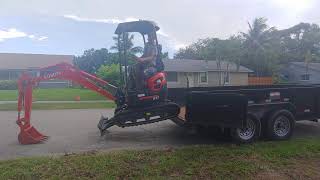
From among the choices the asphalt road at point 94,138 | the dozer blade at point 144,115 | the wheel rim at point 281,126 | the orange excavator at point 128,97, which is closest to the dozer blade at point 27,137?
the orange excavator at point 128,97

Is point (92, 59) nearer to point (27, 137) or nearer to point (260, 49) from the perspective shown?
point (260, 49)

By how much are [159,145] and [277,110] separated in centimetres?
314

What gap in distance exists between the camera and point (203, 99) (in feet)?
30.7

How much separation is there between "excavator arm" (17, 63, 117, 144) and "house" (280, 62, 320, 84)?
4134 cm

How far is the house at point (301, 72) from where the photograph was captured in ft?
162

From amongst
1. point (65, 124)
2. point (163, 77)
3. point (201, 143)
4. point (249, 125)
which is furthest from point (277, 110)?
point (65, 124)

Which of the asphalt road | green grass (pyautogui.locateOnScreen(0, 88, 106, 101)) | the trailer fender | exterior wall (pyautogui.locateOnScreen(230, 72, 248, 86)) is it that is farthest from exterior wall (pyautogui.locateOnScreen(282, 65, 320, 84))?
the trailer fender

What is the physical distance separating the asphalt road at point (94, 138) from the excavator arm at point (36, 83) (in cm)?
34

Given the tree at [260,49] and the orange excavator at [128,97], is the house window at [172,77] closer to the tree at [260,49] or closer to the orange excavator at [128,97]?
the tree at [260,49]

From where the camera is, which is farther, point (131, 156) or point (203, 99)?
point (203, 99)

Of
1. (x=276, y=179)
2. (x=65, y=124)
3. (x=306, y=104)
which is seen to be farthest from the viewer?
(x=65, y=124)

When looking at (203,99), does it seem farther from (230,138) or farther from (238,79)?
(238,79)

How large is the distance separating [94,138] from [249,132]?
13.2 ft

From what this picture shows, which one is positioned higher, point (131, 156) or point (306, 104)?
point (306, 104)
